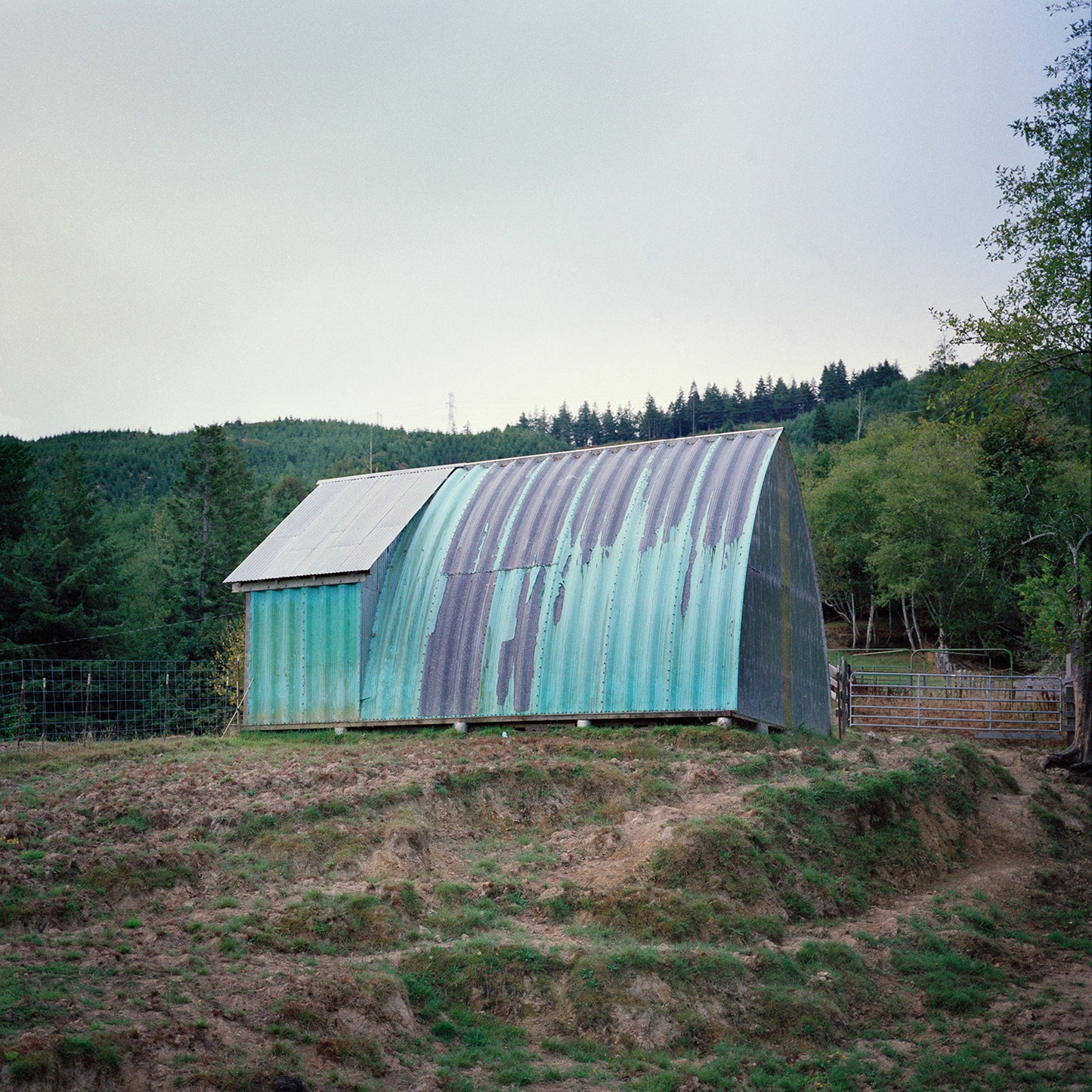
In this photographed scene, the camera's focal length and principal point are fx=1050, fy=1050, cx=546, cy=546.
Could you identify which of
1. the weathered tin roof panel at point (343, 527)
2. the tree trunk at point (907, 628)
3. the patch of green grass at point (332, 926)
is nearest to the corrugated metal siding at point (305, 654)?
the weathered tin roof panel at point (343, 527)

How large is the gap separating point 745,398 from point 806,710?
107649 mm

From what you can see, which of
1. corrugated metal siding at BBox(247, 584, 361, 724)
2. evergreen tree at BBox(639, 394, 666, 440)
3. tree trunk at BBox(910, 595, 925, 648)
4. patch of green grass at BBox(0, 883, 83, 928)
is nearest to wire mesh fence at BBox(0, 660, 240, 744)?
corrugated metal siding at BBox(247, 584, 361, 724)

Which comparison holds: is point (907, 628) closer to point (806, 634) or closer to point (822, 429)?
point (806, 634)

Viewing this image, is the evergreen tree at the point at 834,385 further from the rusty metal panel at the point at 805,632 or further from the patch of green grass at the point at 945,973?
the patch of green grass at the point at 945,973

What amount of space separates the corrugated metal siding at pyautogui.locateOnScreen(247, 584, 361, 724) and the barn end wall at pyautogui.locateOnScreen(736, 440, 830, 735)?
8758 mm

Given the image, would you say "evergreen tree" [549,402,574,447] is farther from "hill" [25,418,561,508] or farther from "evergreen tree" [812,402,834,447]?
"evergreen tree" [812,402,834,447]

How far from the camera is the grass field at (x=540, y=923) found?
390 inches

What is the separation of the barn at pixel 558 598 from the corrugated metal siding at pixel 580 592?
0.13ft

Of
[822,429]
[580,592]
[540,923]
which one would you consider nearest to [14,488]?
[580,592]

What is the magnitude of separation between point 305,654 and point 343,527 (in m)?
3.61

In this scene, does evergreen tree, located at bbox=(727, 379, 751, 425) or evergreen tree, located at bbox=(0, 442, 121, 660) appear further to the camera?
evergreen tree, located at bbox=(727, 379, 751, 425)

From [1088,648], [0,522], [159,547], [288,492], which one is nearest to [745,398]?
[288,492]

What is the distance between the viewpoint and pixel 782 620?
2319 cm

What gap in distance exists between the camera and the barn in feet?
68.2
